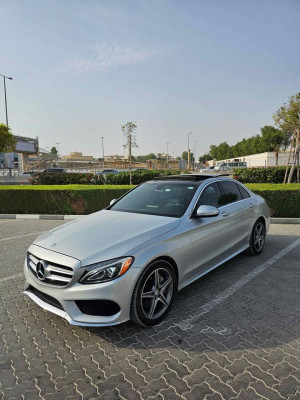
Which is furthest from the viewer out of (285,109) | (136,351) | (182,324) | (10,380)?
(285,109)

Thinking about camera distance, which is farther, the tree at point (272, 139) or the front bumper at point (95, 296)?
the tree at point (272, 139)

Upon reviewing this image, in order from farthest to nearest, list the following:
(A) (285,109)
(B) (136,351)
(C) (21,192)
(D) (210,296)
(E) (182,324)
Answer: (A) (285,109)
(C) (21,192)
(D) (210,296)
(E) (182,324)
(B) (136,351)

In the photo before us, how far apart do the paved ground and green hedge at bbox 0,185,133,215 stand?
6.34 metres

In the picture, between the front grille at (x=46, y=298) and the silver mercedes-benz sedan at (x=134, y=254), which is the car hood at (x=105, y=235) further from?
the front grille at (x=46, y=298)

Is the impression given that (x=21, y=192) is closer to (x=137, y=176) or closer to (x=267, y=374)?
(x=137, y=176)

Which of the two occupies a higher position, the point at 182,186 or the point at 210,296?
the point at 182,186

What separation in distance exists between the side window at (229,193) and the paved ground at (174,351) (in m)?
1.29

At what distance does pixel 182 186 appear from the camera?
13.7 ft

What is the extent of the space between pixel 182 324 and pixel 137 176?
53.4 ft

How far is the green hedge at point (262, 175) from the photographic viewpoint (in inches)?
641

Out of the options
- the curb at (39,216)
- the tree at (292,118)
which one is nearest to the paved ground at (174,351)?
the curb at (39,216)

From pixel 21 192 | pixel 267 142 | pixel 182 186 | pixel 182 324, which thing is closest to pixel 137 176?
pixel 21 192

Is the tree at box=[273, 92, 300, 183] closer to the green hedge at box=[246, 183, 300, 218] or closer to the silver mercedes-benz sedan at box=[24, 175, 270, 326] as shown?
the green hedge at box=[246, 183, 300, 218]

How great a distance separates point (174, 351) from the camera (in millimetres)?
2598
